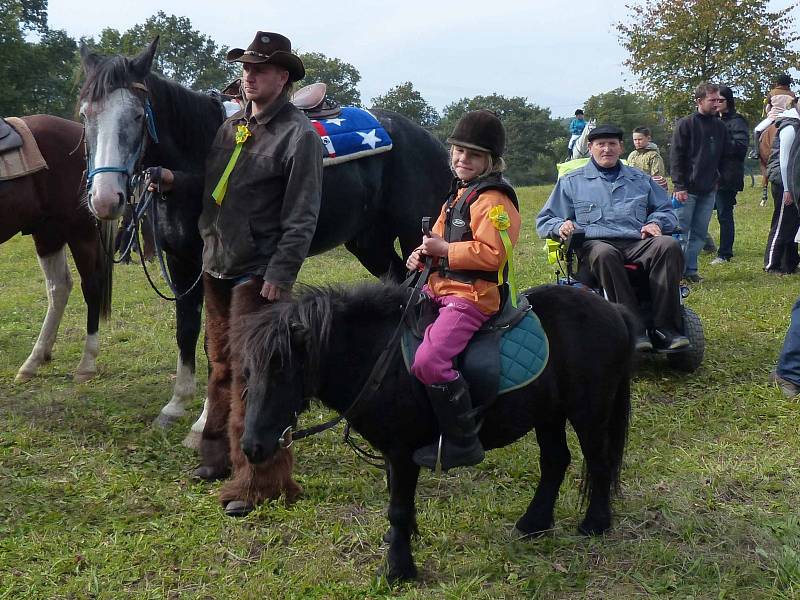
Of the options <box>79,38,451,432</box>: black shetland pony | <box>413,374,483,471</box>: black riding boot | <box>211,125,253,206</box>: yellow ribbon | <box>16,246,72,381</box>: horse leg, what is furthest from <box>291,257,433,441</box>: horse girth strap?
<box>16,246,72,381</box>: horse leg

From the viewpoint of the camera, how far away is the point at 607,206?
5215 mm

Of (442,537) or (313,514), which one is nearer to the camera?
(442,537)

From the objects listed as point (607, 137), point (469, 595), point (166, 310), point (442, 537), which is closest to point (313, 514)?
point (442, 537)

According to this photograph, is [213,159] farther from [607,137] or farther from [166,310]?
[166,310]

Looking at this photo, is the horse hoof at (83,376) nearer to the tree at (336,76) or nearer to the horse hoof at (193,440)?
the horse hoof at (193,440)

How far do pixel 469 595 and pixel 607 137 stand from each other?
3671 millimetres

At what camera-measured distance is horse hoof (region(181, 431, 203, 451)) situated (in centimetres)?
430

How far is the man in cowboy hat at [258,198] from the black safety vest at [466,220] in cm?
80

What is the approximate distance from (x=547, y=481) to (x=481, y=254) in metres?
1.19

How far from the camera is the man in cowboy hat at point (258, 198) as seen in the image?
3.27m

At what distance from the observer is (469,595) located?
2.74 metres

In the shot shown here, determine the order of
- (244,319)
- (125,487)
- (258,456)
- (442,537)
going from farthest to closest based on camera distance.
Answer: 1. (125,487)
2. (442,537)
3. (244,319)
4. (258,456)

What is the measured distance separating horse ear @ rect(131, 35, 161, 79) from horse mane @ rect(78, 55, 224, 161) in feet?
0.07

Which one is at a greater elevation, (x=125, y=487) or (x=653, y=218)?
(x=653, y=218)
